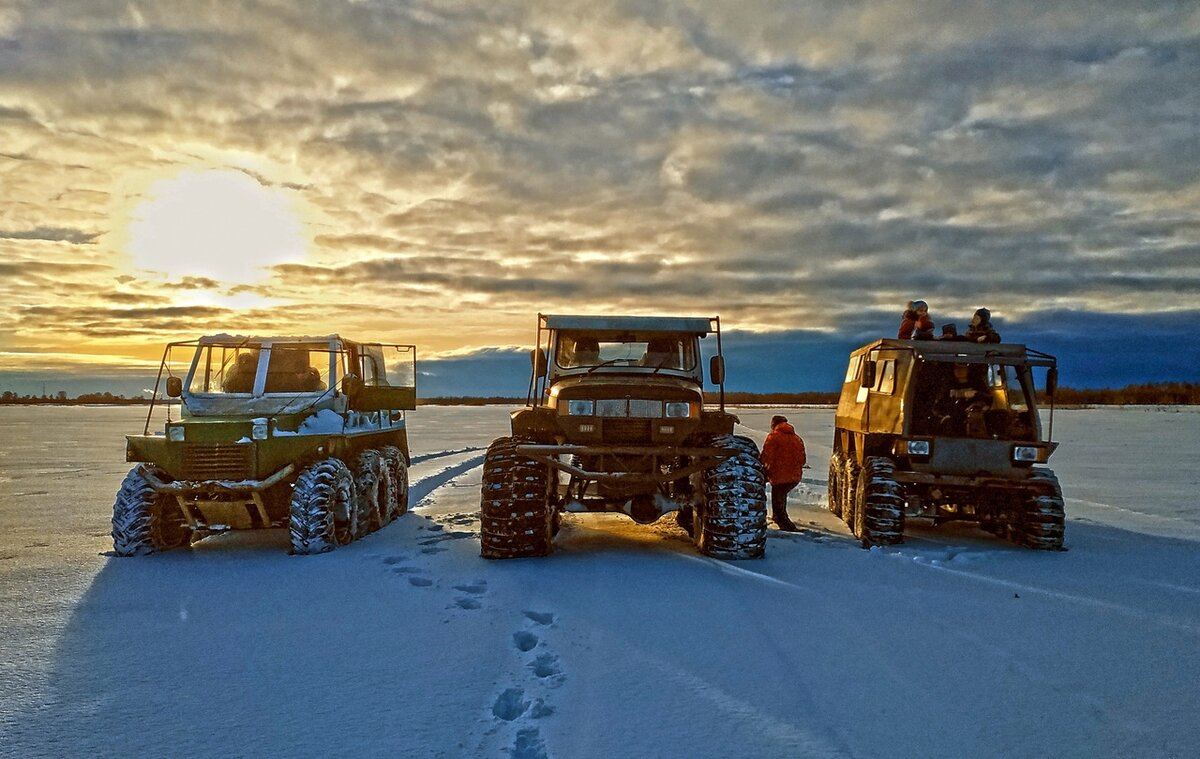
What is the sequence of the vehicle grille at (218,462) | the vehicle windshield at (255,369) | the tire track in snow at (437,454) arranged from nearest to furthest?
the vehicle grille at (218,462) → the vehicle windshield at (255,369) → the tire track in snow at (437,454)

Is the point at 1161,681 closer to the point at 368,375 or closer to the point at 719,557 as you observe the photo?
the point at 719,557

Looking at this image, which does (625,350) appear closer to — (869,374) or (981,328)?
(869,374)

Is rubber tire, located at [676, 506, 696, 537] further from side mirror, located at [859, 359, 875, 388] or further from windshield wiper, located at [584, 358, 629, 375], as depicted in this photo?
side mirror, located at [859, 359, 875, 388]

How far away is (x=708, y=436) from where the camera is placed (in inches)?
354

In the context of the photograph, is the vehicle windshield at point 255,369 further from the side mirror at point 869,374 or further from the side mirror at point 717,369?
the side mirror at point 869,374

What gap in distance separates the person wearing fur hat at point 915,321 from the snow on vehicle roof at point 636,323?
358 centimetres

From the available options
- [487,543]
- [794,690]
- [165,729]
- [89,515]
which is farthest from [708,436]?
[89,515]

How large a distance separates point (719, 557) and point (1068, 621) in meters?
3.25

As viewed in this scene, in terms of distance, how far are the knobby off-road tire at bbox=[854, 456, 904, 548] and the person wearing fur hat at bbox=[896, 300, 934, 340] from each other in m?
2.73

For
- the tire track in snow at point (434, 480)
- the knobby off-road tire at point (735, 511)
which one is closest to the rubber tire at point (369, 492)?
the tire track in snow at point (434, 480)

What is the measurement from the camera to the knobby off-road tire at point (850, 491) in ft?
33.8

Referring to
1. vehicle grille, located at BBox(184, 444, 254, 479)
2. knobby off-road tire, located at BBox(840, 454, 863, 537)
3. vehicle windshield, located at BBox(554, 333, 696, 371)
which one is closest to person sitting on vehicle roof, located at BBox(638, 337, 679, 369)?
vehicle windshield, located at BBox(554, 333, 696, 371)

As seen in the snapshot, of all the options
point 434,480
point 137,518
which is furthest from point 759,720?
point 434,480

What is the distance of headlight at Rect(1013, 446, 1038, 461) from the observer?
9336mm
